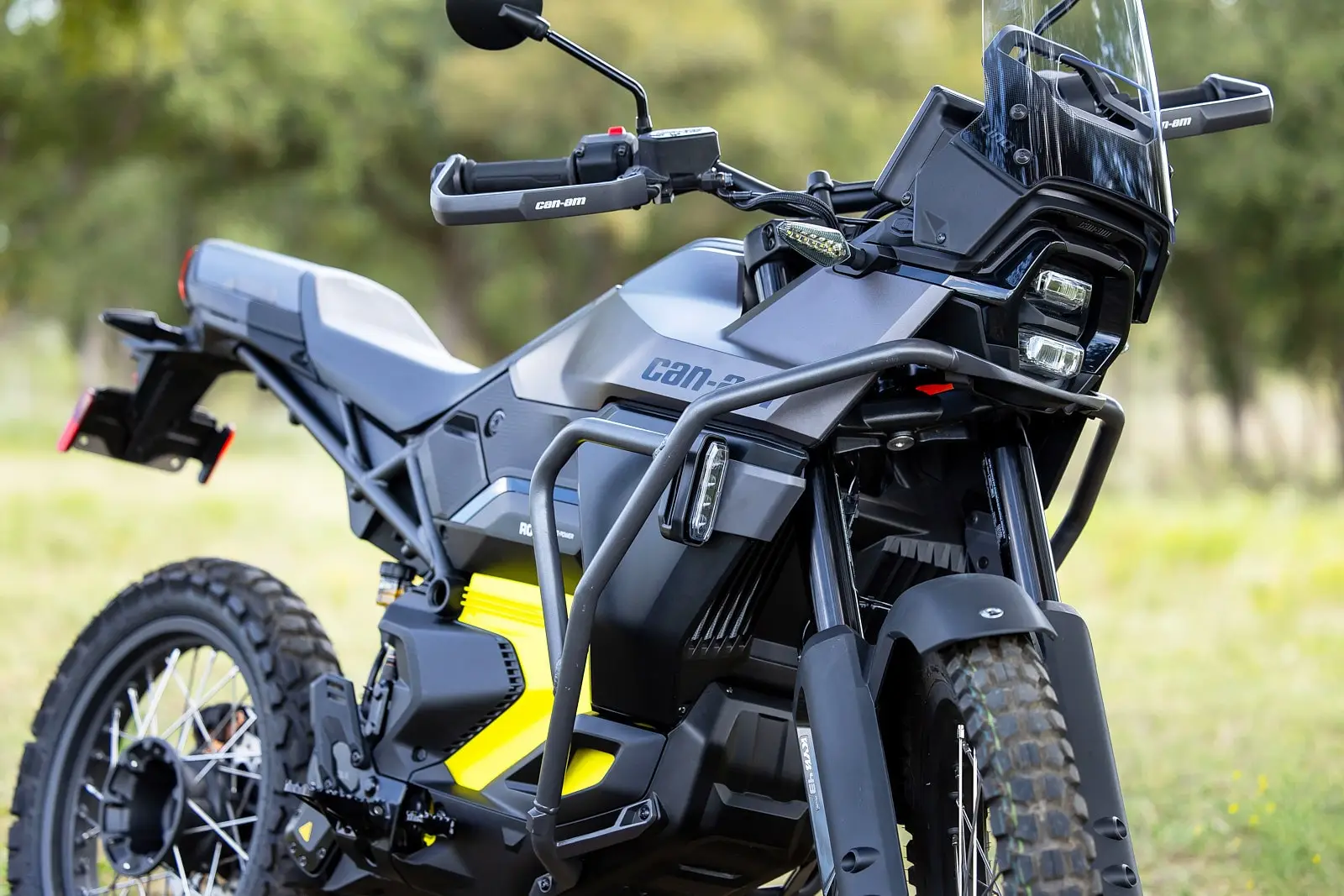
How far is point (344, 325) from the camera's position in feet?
10.6

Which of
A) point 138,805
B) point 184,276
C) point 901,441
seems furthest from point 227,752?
point 901,441

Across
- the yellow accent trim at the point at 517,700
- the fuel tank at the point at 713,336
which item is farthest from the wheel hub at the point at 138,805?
the fuel tank at the point at 713,336

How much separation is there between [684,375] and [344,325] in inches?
45.7

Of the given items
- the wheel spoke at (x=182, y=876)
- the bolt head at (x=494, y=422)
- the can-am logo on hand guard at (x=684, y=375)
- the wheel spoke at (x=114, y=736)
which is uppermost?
the bolt head at (x=494, y=422)

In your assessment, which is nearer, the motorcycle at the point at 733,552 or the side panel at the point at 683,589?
the motorcycle at the point at 733,552

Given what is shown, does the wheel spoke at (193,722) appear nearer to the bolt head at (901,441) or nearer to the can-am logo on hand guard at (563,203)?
the can-am logo on hand guard at (563,203)

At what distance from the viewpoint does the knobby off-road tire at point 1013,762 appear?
181cm

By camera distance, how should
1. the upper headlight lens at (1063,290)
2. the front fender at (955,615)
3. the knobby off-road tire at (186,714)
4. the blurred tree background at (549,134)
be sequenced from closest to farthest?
the front fender at (955,615) → the upper headlight lens at (1063,290) → the knobby off-road tire at (186,714) → the blurred tree background at (549,134)

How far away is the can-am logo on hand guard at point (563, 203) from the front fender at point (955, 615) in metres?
0.77

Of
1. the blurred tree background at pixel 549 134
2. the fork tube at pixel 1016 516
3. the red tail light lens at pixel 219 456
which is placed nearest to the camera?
the fork tube at pixel 1016 516

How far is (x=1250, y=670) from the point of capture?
6844 mm

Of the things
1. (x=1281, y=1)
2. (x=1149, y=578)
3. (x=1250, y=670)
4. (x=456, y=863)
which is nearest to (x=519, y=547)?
(x=456, y=863)

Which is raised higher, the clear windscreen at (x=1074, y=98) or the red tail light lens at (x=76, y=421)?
the red tail light lens at (x=76, y=421)

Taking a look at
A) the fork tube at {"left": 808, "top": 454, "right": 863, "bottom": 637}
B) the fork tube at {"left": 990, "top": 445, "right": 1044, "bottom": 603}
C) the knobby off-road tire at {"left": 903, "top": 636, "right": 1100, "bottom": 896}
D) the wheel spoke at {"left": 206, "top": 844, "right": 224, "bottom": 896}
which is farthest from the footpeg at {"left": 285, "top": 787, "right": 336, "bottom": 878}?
the fork tube at {"left": 990, "top": 445, "right": 1044, "bottom": 603}
